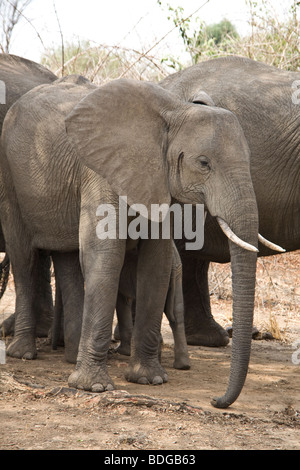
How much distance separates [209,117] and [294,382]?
217 cm

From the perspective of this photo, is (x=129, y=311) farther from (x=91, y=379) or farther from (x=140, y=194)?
(x=140, y=194)

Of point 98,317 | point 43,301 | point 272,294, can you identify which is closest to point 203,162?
point 98,317

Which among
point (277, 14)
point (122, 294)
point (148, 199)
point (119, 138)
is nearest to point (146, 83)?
Answer: point (119, 138)

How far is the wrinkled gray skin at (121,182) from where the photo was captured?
186 inches

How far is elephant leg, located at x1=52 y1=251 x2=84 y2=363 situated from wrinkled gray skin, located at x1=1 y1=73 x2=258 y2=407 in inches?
1.7

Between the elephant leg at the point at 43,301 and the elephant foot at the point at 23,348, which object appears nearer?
the elephant foot at the point at 23,348

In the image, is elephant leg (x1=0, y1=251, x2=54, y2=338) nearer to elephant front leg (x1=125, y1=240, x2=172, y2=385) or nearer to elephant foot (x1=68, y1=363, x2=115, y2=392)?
elephant front leg (x1=125, y1=240, x2=172, y2=385)

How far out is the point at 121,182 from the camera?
5039 millimetres

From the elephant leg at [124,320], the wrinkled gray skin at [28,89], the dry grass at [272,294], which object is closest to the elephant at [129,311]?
the elephant leg at [124,320]

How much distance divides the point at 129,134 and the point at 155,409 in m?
1.63

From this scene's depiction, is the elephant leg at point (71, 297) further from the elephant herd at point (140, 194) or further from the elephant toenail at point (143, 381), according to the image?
the elephant toenail at point (143, 381)

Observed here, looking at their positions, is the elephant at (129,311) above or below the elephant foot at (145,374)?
above

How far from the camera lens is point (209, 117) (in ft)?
15.9
